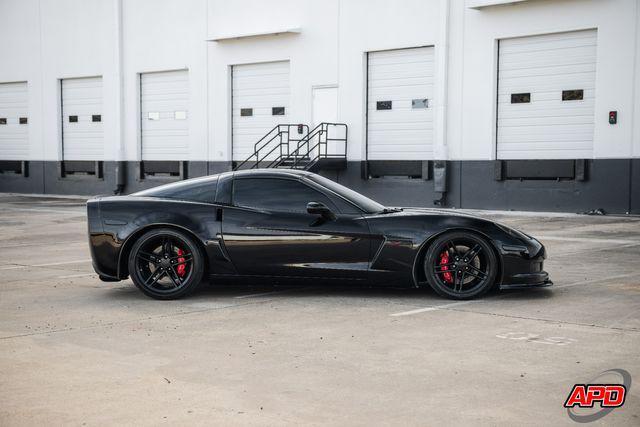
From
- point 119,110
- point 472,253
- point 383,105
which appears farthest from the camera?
point 119,110

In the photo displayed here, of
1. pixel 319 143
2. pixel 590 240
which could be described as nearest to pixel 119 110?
pixel 319 143

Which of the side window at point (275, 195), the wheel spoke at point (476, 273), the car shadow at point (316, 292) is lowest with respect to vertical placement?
the car shadow at point (316, 292)

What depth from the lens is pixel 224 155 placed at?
96.1 feet

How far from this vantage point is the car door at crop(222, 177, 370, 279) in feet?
27.6

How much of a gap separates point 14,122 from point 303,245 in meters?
29.7

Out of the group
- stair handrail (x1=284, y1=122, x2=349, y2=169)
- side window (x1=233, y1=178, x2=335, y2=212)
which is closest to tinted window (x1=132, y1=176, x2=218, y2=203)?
side window (x1=233, y1=178, x2=335, y2=212)

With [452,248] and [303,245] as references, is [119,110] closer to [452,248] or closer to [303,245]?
[303,245]

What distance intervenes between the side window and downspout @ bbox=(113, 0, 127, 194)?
2362cm

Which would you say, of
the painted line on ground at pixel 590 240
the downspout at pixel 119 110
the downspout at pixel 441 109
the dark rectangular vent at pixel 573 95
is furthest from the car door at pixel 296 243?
the downspout at pixel 119 110

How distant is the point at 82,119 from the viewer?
33.1 metres

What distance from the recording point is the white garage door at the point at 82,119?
3262 centimetres

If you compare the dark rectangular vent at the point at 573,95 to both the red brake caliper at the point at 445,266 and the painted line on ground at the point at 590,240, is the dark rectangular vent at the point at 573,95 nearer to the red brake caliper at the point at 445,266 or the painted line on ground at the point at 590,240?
the painted line on ground at the point at 590,240

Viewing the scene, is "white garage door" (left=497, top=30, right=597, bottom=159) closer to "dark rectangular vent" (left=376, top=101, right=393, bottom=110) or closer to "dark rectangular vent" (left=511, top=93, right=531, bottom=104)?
"dark rectangular vent" (left=511, top=93, right=531, bottom=104)

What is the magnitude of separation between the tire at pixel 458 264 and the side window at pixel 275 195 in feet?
3.75
